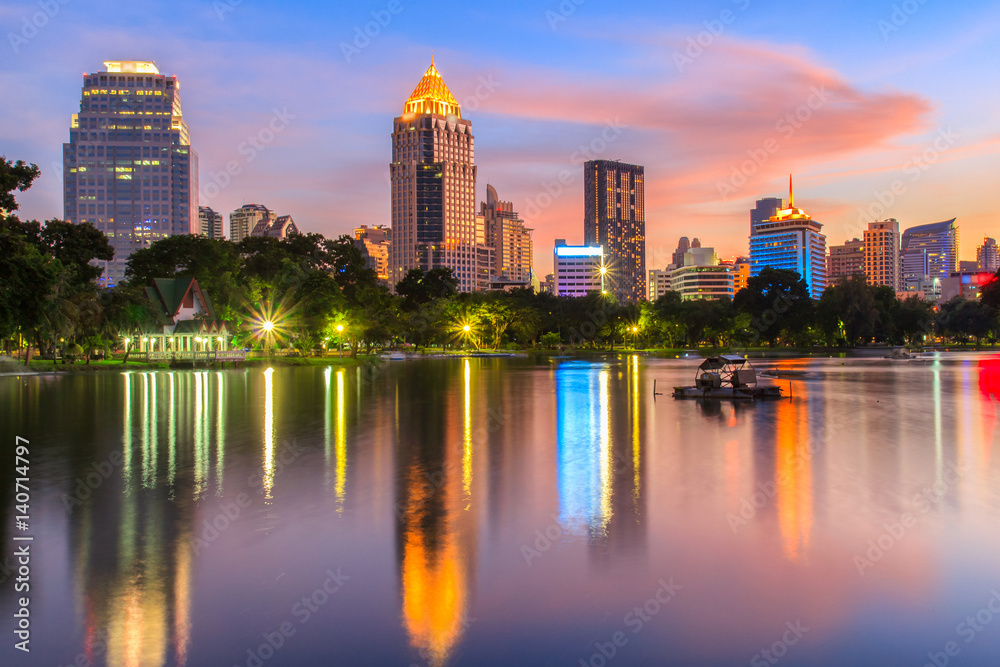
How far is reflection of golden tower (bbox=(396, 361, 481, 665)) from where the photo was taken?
22.9 ft

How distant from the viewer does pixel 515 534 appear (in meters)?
9.91

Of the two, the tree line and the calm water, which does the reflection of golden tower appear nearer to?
the calm water

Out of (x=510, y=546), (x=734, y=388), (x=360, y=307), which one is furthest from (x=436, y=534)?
(x=360, y=307)

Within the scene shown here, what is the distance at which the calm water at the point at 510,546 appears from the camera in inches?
263

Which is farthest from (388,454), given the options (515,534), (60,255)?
(60,255)

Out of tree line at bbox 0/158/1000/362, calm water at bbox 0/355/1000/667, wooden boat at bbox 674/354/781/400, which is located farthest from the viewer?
tree line at bbox 0/158/1000/362

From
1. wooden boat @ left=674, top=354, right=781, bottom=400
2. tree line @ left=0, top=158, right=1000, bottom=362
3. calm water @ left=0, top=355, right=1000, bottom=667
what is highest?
tree line @ left=0, top=158, right=1000, bottom=362

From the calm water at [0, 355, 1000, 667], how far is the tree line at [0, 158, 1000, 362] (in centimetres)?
1106

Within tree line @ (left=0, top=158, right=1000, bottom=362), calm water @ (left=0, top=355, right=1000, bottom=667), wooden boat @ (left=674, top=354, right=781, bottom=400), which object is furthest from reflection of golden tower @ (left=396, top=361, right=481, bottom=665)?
wooden boat @ (left=674, top=354, right=781, bottom=400)

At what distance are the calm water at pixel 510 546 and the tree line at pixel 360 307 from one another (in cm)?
1106

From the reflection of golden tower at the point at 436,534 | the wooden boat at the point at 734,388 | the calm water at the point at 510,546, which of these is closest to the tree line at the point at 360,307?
the calm water at the point at 510,546

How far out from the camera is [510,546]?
936 centimetres

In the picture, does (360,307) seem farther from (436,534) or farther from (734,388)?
(436,534)

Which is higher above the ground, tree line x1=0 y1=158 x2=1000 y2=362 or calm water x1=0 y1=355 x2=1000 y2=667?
tree line x1=0 y1=158 x2=1000 y2=362
